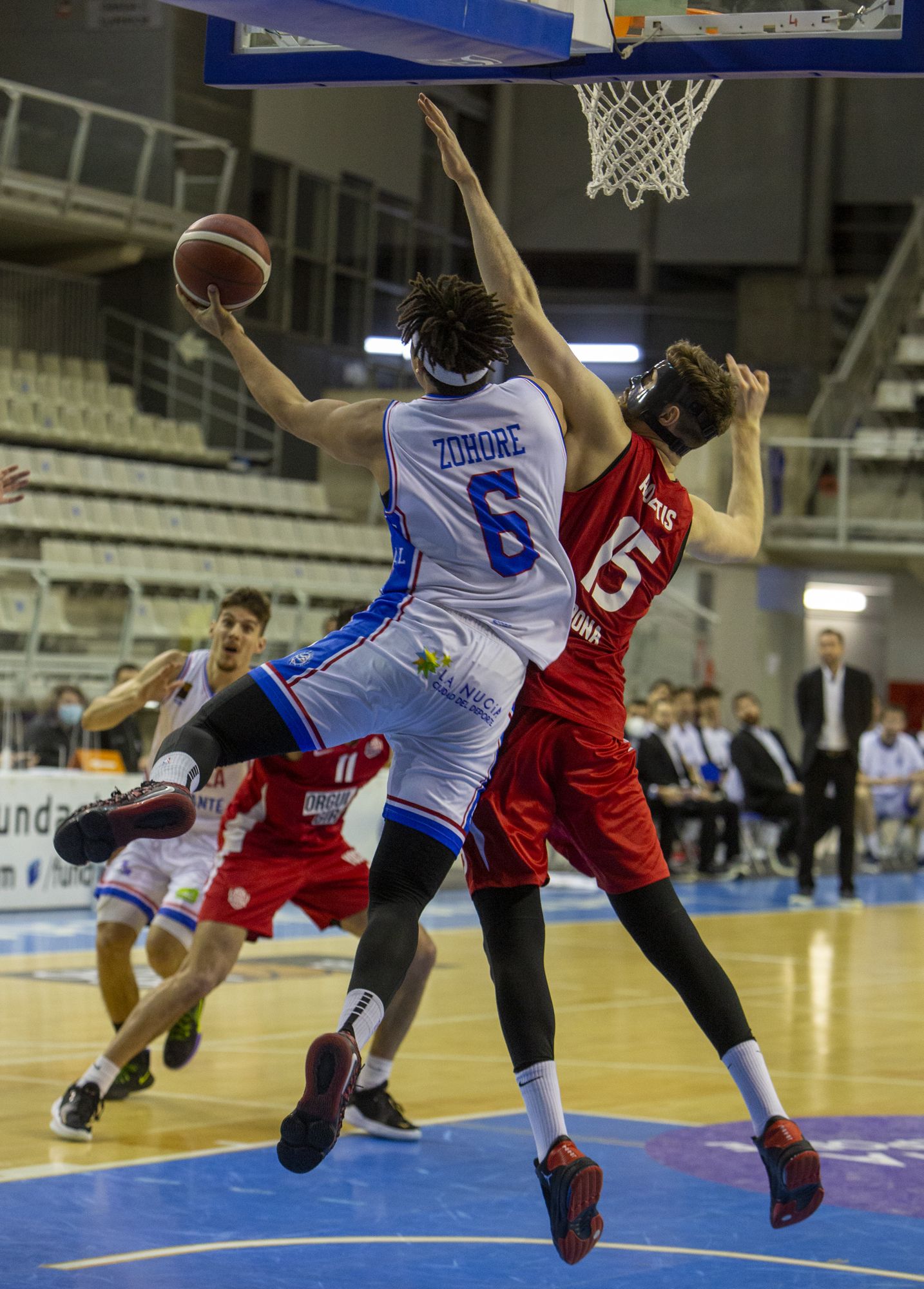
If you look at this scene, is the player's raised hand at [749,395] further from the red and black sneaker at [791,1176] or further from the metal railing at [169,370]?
the metal railing at [169,370]

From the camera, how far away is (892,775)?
19109mm

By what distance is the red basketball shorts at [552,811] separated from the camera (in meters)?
4.24

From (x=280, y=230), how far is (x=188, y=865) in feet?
59.4

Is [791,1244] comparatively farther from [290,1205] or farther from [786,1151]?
[290,1205]

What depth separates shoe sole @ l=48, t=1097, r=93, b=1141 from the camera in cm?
562

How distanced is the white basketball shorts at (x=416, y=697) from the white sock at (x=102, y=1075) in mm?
2129

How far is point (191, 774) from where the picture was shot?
3760 millimetres

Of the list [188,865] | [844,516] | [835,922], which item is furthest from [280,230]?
[188,865]

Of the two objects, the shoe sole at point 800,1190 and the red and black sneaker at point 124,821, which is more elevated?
the red and black sneaker at point 124,821

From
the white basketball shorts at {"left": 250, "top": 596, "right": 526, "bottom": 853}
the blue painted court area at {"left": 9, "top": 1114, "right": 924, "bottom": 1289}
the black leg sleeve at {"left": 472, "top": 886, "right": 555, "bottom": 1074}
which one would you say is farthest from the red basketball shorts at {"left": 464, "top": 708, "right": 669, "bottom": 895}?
the blue painted court area at {"left": 9, "top": 1114, "right": 924, "bottom": 1289}

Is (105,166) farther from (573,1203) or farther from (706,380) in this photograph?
(573,1203)

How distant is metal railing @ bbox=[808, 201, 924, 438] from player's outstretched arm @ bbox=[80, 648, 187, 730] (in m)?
18.0

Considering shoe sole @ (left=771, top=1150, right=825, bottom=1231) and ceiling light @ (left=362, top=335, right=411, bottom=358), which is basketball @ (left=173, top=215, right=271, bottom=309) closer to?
shoe sole @ (left=771, top=1150, right=825, bottom=1231)

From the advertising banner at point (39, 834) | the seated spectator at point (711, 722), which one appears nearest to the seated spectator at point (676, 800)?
the seated spectator at point (711, 722)
